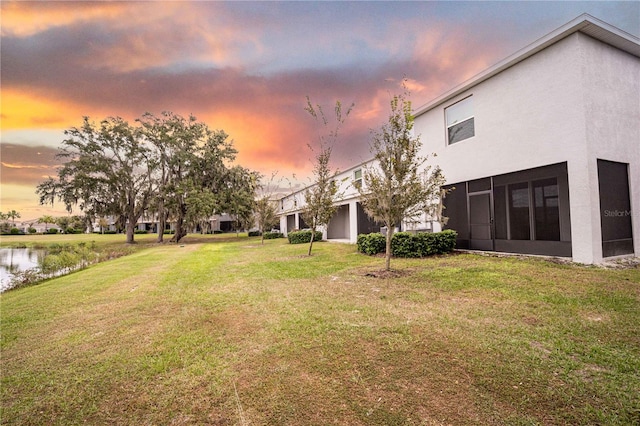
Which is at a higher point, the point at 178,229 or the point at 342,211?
the point at 342,211

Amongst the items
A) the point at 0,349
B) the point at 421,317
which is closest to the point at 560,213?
the point at 421,317

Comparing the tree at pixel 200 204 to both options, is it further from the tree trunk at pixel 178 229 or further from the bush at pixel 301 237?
the bush at pixel 301 237

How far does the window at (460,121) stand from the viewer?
10.7m

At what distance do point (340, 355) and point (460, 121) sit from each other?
421 inches

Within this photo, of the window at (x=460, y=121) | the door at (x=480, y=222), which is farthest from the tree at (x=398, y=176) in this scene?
the window at (x=460, y=121)

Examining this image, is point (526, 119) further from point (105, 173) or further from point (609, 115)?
point (105, 173)

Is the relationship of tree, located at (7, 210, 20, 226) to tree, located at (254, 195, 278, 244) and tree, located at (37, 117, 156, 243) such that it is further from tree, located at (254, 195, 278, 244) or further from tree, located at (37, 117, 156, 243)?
tree, located at (254, 195, 278, 244)

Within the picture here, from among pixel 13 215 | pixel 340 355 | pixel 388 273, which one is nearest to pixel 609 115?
pixel 388 273

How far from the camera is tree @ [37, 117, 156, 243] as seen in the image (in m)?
24.5

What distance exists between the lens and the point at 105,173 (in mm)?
25609

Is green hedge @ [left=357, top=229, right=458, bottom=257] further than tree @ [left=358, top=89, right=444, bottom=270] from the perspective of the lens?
Yes

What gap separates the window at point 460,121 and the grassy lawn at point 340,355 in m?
6.25

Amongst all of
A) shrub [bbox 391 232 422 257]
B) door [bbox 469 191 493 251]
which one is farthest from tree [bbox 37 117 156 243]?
door [bbox 469 191 493 251]

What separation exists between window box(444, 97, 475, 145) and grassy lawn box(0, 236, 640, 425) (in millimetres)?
6246
